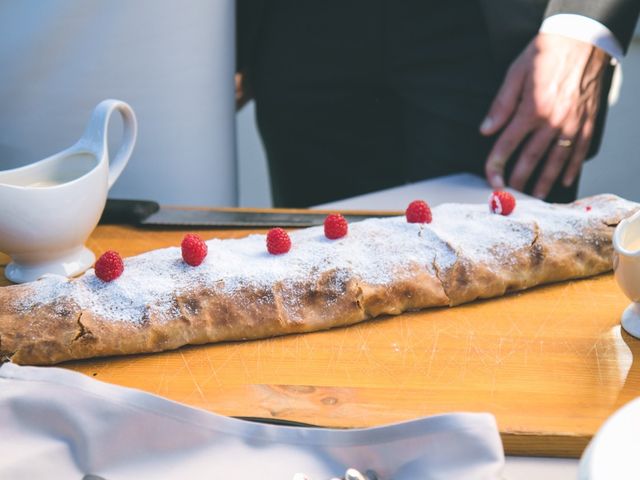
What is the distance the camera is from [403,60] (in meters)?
1.75

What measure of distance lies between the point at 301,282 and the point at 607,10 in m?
1.04

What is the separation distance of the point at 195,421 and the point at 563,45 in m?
1.22

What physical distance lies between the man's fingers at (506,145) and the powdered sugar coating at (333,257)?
33cm

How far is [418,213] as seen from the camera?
118 cm

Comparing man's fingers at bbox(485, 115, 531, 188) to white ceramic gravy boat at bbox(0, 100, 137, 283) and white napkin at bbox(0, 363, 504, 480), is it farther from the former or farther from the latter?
white napkin at bbox(0, 363, 504, 480)

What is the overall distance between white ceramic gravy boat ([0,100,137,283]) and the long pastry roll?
3.8 inches

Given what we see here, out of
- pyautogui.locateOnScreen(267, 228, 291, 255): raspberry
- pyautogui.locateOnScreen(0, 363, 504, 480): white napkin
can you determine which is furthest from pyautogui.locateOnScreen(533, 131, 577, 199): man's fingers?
pyautogui.locateOnScreen(0, 363, 504, 480): white napkin

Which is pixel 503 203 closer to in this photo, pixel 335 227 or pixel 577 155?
pixel 335 227

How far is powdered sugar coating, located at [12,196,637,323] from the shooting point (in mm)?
988

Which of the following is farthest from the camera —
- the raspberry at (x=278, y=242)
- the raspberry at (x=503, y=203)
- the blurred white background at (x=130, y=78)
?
the blurred white background at (x=130, y=78)

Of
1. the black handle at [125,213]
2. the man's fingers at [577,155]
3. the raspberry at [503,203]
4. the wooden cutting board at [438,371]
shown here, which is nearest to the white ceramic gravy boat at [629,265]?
the wooden cutting board at [438,371]

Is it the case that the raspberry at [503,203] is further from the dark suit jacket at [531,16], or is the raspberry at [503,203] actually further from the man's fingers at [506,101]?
the dark suit jacket at [531,16]

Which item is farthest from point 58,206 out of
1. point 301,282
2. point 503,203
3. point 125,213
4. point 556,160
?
point 556,160

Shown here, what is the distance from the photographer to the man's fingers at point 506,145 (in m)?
1.59
